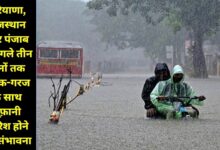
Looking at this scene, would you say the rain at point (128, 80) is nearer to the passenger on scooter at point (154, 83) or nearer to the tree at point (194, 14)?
the tree at point (194, 14)

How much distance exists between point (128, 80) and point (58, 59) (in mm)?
5345

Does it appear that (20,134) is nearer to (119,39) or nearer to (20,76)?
(20,76)

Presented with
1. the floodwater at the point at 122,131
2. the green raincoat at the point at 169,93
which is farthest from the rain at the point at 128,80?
the green raincoat at the point at 169,93

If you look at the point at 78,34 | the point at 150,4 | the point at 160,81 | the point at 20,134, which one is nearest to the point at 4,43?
the point at 20,134

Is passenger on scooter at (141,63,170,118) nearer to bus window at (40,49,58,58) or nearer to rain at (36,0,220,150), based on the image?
rain at (36,0,220,150)

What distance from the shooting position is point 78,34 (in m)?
107

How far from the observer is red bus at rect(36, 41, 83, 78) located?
45062 mm

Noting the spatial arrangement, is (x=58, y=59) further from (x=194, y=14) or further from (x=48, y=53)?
(x=194, y=14)

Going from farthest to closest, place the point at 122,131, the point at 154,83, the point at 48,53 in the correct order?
the point at 48,53 < the point at 154,83 < the point at 122,131

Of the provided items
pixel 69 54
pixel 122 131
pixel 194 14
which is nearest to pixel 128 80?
pixel 69 54

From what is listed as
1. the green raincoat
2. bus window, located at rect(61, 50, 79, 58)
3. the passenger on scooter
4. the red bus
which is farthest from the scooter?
bus window, located at rect(61, 50, 79, 58)

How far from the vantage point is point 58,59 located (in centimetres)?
4538

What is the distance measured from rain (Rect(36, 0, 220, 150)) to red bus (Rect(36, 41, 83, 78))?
0.16 metres

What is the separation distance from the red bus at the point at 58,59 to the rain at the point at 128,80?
16cm
